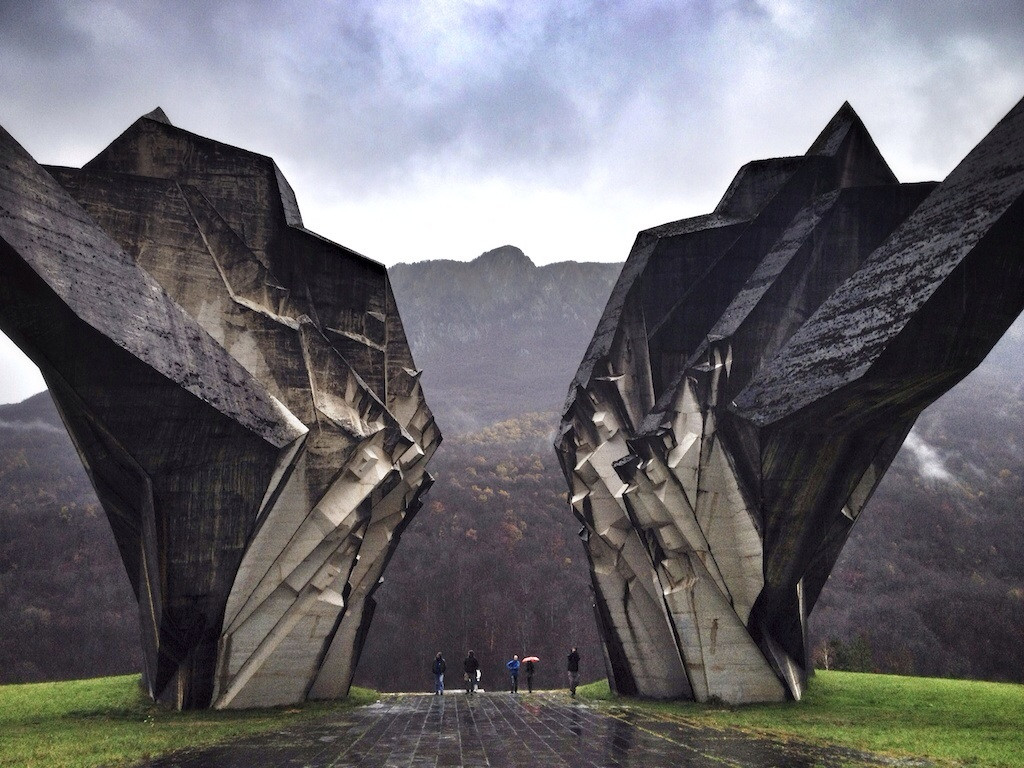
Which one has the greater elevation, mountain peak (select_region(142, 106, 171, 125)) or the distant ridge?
the distant ridge

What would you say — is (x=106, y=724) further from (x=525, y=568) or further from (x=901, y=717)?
(x=525, y=568)

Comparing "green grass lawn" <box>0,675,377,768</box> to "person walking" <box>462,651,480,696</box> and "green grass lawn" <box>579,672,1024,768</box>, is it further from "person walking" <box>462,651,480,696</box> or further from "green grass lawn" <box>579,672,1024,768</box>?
"green grass lawn" <box>579,672,1024,768</box>

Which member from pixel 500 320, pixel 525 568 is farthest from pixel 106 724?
pixel 500 320

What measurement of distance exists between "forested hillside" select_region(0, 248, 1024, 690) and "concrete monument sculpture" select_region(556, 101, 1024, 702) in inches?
778

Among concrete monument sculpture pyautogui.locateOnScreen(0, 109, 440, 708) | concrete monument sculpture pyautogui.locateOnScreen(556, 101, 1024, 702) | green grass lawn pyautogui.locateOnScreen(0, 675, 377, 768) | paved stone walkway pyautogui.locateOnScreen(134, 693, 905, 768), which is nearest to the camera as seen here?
paved stone walkway pyautogui.locateOnScreen(134, 693, 905, 768)

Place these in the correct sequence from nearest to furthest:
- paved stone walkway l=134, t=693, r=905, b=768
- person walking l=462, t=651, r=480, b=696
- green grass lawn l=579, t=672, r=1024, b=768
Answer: paved stone walkway l=134, t=693, r=905, b=768 < green grass lawn l=579, t=672, r=1024, b=768 < person walking l=462, t=651, r=480, b=696

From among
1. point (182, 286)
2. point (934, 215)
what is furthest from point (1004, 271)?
point (182, 286)

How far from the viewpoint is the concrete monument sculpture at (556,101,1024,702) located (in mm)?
13484

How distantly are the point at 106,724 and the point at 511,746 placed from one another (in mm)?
7298

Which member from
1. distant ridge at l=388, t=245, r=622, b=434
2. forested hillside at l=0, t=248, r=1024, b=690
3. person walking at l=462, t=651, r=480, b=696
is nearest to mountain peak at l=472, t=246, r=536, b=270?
distant ridge at l=388, t=245, r=622, b=434

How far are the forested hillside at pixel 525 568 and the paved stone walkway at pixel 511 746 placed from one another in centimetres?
2395

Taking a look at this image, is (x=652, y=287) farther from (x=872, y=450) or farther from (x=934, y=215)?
(x=934, y=215)

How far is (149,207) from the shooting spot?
1745 cm

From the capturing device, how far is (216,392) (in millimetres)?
15312
